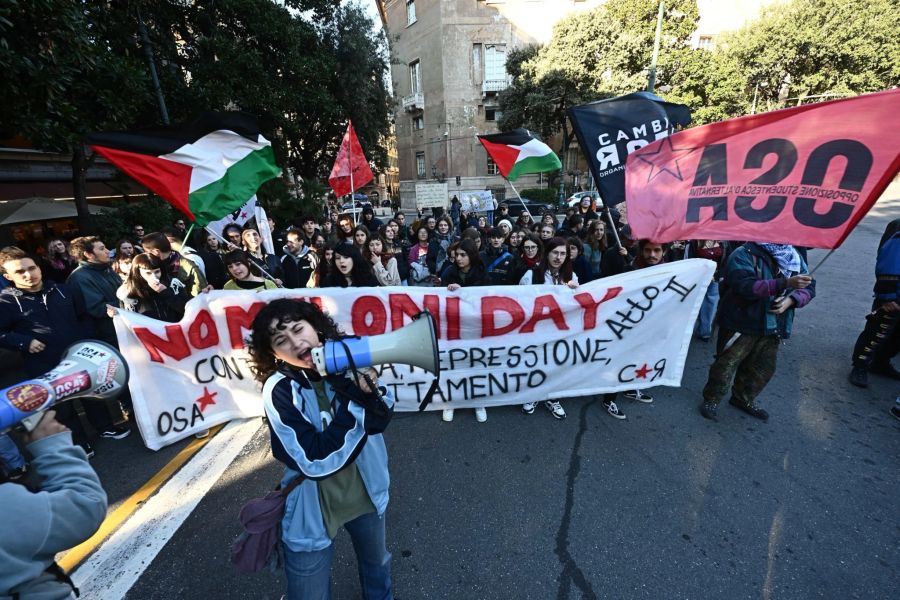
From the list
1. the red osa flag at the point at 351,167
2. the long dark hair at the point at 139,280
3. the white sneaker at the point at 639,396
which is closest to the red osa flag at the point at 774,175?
the white sneaker at the point at 639,396

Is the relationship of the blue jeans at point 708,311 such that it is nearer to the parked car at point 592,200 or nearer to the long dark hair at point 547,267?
the long dark hair at point 547,267

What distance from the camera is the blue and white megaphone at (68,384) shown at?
1.06m

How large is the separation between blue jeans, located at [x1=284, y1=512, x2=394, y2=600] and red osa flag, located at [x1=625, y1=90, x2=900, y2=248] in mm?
2546

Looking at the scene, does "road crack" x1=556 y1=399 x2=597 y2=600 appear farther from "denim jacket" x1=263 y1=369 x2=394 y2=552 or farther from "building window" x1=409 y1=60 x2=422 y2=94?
"building window" x1=409 y1=60 x2=422 y2=94

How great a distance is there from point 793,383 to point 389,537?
4.32 meters

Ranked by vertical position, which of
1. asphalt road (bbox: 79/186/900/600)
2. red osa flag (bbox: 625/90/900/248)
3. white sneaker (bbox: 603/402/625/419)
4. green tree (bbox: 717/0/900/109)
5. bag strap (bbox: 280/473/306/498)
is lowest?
asphalt road (bbox: 79/186/900/600)

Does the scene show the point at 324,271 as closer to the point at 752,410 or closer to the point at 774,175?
the point at 774,175

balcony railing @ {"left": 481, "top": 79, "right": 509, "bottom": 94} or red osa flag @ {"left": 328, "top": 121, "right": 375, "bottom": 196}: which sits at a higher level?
balcony railing @ {"left": 481, "top": 79, "right": 509, "bottom": 94}

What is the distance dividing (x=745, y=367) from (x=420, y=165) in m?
35.5

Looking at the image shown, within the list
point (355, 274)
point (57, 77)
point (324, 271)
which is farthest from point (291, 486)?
point (57, 77)

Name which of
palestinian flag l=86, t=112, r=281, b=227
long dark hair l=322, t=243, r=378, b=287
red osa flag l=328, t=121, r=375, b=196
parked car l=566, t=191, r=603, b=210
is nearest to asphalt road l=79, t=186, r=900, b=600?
long dark hair l=322, t=243, r=378, b=287

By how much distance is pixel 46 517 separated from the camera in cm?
101

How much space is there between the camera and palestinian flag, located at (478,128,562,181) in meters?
6.51

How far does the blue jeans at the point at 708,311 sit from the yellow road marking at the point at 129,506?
5785 millimetres
